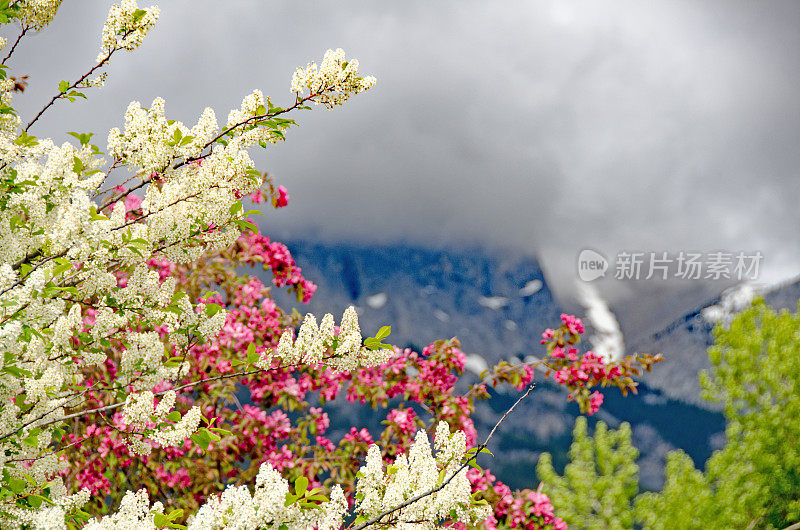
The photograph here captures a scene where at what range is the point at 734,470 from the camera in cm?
440

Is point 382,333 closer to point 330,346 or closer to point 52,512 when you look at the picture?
point 330,346

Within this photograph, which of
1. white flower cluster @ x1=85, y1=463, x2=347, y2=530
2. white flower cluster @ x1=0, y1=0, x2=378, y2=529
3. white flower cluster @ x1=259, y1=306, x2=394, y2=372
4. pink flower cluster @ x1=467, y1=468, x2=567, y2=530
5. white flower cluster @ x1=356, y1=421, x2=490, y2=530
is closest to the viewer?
white flower cluster @ x1=85, y1=463, x2=347, y2=530

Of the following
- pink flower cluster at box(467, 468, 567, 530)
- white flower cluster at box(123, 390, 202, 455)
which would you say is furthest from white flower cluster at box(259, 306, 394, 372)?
pink flower cluster at box(467, 468, 567, 530)

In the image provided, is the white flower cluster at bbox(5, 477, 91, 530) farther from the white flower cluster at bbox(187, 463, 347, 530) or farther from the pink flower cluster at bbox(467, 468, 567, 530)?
the pink flower cluster at bbox(467, 468, 567, 530)

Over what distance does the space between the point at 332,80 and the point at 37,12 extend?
4.37ft

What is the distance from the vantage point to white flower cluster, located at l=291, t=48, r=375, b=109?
2057mm

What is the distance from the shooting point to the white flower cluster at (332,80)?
206 centimetres

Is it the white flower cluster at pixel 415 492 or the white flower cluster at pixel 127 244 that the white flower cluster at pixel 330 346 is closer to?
the white flower cluster at pixel 127 244

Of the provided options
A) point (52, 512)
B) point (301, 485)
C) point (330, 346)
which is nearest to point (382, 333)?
point (330, 346)

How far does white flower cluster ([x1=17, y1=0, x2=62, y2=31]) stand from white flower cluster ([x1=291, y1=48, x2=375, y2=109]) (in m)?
1.12

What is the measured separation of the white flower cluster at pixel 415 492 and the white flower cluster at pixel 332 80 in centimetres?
142

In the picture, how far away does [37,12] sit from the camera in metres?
2.14

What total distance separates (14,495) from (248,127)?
5.16ft

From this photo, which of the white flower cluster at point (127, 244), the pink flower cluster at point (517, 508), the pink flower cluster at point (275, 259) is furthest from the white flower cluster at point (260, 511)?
the pink flower cluster at point (275, 259)
